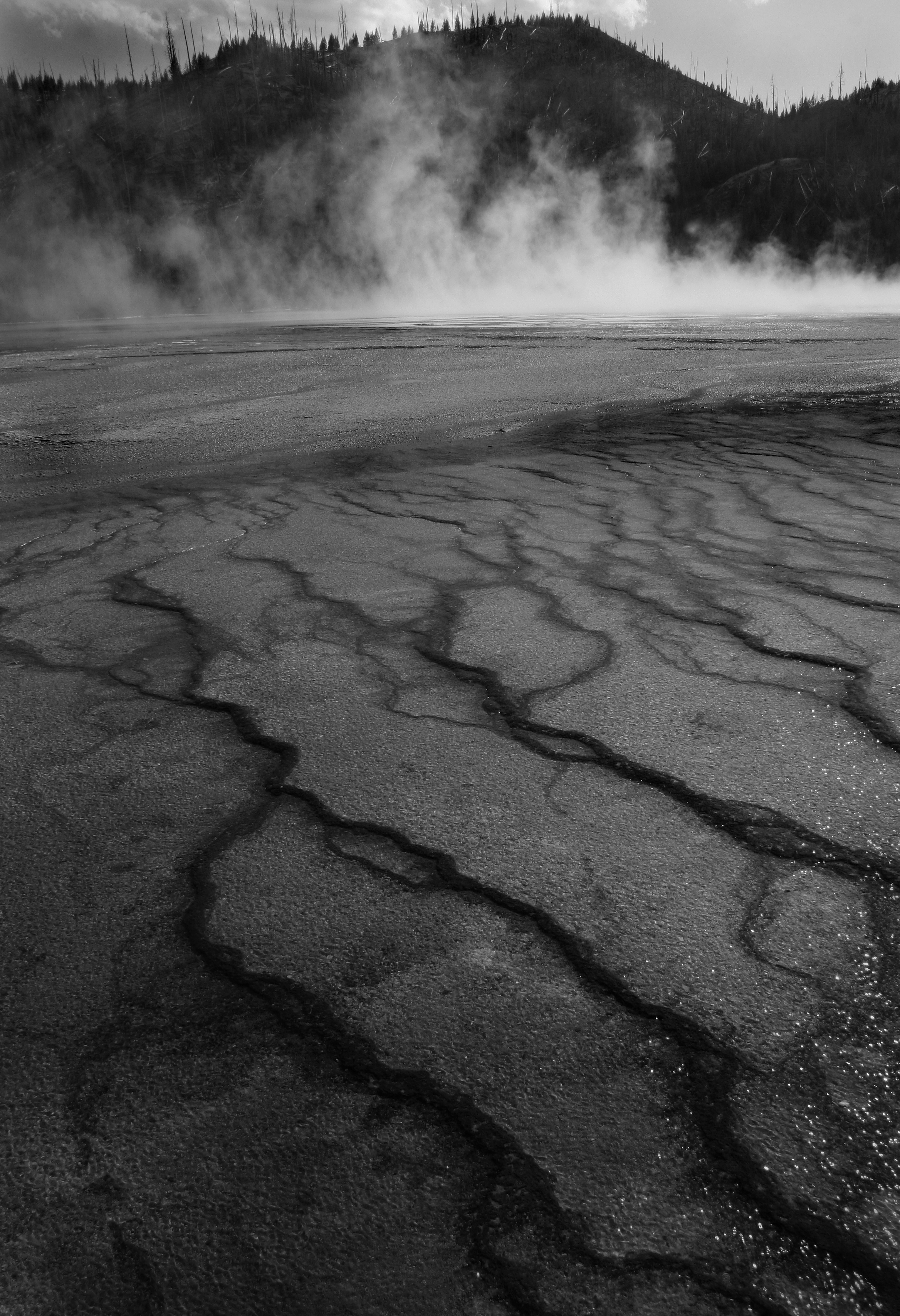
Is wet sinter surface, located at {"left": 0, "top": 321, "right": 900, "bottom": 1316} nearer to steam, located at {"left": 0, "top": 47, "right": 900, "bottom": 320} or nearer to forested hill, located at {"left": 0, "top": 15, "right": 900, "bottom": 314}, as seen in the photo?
steam, located at {"left": 0, "top": 47, "right": 900, "bottom": 320}

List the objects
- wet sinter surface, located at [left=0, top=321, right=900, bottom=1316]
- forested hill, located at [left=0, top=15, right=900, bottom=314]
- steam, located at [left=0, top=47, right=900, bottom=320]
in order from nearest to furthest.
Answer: wet sinter surface, located at [left=0, top=321, right=900, bottom=1316]
steam, located at [left=0, top=47, right=900, bottom=320]
forested hill, located at [left=0, top=15, right=900, bottom=314]

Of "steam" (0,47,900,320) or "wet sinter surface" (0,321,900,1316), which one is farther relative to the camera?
"steam" (0,47,900,320)

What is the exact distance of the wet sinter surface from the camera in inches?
37.6

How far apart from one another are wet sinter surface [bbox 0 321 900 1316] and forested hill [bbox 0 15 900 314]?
261 feet

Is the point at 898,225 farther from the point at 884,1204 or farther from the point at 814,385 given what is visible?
the point at 884,1204

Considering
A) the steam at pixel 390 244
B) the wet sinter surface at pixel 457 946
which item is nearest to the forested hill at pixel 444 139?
the steam at pixel 390 244

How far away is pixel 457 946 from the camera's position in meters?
1.37

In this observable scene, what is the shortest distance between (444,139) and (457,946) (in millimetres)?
105431

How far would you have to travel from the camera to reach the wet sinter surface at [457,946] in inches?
37.6

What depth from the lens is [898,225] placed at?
74188mm

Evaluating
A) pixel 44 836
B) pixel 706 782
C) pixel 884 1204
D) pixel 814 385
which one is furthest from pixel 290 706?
pixel 814 385

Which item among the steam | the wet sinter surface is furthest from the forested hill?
the wet sinter surface

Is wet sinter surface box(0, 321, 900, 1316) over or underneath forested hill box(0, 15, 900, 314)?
underneath

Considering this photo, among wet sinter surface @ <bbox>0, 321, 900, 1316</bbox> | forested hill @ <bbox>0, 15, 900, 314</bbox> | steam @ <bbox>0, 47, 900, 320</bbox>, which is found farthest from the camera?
forested hill @ <bbox>0, 15, 900, 314</bbox>
